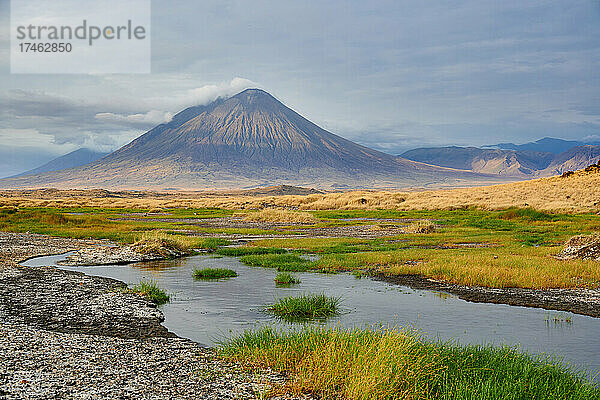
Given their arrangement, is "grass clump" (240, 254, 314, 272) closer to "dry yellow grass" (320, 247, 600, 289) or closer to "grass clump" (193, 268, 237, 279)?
"dry yellow grass" (320, 247, 600, 289)

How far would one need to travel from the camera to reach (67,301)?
18.7 meters

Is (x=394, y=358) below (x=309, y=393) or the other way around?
the other way around

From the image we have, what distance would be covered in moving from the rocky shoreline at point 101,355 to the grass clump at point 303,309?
3.91 meters

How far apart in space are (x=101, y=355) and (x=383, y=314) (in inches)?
371

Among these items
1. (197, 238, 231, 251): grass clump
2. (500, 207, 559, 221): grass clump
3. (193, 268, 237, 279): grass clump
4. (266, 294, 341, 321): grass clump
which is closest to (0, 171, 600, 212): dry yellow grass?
(500, 207, 559, 221): grass clump

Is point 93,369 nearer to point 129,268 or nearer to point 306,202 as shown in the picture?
point 129,268

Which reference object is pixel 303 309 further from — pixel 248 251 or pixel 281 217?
pixel 281 217

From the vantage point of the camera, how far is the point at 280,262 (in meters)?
31.3

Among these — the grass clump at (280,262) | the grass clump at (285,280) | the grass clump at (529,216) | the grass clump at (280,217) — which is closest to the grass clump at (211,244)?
the grass clump at (280,262)

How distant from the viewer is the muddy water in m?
15.0

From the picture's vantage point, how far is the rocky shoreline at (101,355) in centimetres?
1005

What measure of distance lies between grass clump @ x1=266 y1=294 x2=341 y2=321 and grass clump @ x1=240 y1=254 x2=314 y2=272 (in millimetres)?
10143

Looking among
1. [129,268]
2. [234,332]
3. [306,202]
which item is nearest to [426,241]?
[129,268]

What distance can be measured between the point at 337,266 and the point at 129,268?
1138 cm
